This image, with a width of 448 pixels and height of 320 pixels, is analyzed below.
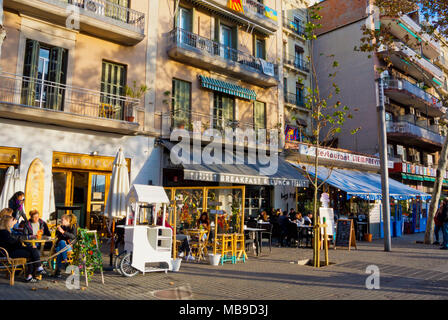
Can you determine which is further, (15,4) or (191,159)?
(191,159)

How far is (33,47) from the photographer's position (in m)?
12.5

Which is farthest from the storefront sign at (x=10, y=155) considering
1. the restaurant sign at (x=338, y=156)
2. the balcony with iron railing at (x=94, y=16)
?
the restaurant sign at (x=338, y=156)

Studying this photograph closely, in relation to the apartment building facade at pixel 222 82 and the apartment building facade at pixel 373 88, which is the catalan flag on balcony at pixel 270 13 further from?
the apartment building facade at pixel 373 88

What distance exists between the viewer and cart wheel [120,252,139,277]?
7.66 meters

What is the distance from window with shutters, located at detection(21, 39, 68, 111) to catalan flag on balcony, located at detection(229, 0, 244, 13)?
886cm

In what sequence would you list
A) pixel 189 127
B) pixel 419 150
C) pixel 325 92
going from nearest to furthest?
→ pixel 189 127 < pixel 325 92 < pixel 419 150

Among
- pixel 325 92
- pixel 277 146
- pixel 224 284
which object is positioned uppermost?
pixel 325 92

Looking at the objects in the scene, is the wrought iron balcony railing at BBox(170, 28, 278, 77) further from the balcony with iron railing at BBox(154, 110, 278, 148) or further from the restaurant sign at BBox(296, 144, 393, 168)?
the restaurant sign at BBox(296, 144, 393, 168)

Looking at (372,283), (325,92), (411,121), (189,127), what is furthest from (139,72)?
(411,121)

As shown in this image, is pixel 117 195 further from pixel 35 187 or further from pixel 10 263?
pixel 35 187

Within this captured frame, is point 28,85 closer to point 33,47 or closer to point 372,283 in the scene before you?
point 33,47

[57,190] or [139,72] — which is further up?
[139,72]

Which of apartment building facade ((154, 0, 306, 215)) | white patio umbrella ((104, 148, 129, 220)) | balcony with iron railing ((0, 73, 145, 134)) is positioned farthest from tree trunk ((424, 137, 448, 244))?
white patio umbrella ((104, 148, 129, 220))

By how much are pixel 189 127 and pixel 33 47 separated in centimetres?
666
